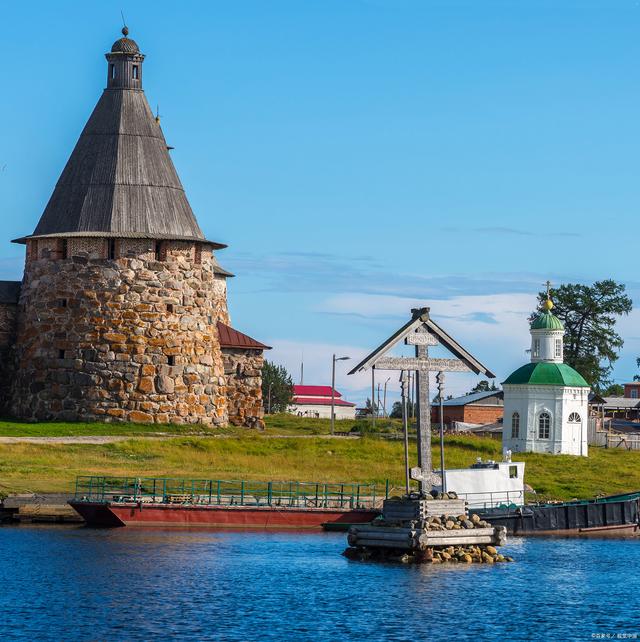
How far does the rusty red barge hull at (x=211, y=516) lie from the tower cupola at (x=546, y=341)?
95.1ft

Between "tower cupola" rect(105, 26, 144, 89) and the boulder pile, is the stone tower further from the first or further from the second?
the boulder pile

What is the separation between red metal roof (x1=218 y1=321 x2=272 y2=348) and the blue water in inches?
1024

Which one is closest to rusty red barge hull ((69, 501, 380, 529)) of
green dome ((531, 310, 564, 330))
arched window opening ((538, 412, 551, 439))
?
arched window opening ((538, 412, 551, 439))

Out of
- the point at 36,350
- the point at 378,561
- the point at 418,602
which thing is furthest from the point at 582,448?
the point at 418,602

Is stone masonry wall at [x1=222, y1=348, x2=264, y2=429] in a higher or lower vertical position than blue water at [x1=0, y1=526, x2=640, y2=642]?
higher

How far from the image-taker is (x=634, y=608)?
35.6 meters

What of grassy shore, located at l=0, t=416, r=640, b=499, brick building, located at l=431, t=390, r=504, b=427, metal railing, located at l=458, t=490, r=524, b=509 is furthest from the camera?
brick building, located at l=431, t=390, r=504, b=427

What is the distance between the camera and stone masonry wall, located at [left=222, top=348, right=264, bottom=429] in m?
70.4

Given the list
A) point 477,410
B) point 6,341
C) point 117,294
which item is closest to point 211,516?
point 117,294

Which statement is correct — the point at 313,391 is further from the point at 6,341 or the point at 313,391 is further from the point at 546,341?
the point at 6,341

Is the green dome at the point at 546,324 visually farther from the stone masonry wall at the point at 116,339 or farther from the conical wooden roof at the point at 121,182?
the stone masonry wall at the point at 116,339

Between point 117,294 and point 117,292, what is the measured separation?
0.09m

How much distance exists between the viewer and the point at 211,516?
4709 centimetres

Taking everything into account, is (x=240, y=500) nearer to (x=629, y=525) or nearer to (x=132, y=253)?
(x=629, y=525)
